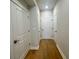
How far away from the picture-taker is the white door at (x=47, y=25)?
880cm

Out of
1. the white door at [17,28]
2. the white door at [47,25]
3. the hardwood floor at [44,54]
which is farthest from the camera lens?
the white door at [47,25]

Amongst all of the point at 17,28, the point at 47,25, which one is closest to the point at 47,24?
the point at 47,25

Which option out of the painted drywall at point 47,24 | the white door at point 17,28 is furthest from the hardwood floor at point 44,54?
the painted drywall at point 47,24

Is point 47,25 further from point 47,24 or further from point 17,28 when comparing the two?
point 17,28

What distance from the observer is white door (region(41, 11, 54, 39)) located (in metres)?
8.80

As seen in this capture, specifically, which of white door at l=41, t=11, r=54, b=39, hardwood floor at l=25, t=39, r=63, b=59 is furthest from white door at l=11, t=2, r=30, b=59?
white door at l=41, t=11, r=54, b=39

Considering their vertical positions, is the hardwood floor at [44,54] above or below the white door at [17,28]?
below

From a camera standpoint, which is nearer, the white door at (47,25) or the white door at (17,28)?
the white door at (17,28)

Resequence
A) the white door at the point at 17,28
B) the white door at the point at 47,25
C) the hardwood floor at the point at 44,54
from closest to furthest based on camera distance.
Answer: the white door at the point at 17,28, the hardwood floor at the point at 44,54, the white door at the point at 47,25

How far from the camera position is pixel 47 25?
8.90 metres

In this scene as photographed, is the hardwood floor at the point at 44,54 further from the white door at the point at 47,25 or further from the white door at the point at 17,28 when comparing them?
the white door at the point at 47,25

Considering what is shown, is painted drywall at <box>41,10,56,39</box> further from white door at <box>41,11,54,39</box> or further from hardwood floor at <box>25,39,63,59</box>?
hardwood floor at <box>25,39,63,59</box>
